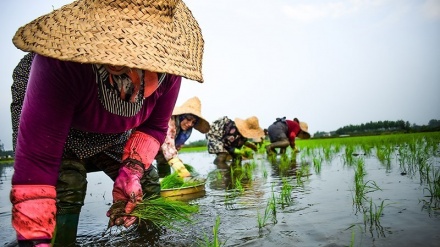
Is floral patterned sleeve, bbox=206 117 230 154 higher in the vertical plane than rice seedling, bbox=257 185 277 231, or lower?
higher

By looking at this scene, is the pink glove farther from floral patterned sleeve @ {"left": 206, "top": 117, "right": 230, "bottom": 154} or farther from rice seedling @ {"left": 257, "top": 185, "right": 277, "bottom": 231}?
floral patterned sleeve @ {"left": 206, "top": 117, "right": 230, "bottom": 154}

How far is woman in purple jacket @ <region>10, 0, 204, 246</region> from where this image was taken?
3.40ft

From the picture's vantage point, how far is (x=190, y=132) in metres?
5.84

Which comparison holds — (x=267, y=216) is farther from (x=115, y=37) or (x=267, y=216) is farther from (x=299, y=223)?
(x=115, y=37)

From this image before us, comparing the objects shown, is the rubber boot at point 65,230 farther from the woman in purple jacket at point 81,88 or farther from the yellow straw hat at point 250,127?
the yellow straw hat at point 250,127

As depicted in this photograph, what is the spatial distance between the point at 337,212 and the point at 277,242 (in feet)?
2.30

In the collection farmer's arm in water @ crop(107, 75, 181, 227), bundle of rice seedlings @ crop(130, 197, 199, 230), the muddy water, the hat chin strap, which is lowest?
the muddy water

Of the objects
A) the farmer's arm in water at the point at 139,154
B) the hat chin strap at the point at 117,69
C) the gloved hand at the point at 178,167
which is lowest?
the gloved hand at the point at 178,167

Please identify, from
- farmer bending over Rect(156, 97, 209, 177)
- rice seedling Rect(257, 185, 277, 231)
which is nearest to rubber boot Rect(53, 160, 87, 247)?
rice seedling Rect(257, 185, 277, 231)

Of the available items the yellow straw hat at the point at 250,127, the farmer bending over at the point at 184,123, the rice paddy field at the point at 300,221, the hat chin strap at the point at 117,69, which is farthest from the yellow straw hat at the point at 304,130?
the hat chin strap at the point at 117,69

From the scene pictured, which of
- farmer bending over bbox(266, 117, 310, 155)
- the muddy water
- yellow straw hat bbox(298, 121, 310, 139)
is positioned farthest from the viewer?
yellow straw hat bbox(298, 121, 310, 139)

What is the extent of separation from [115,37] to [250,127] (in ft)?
25.2

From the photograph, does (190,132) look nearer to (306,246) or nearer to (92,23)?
(306,246)

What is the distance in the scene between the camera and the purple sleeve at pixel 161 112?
1.83 meters
